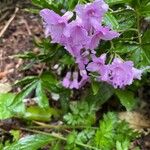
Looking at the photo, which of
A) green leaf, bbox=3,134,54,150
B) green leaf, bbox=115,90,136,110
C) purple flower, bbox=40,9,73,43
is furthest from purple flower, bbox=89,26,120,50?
green leaf, bbox=3,134,54,150

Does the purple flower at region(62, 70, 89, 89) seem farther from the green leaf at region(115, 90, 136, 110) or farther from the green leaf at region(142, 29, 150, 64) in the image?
the green leaf at region(142, 29, 150, 64)

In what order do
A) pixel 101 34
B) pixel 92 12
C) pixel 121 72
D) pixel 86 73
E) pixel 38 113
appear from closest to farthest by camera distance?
pixel 92 12 < pixel 101 34 < pixel 121 72 < pixel 86 73 < pixel 38 113

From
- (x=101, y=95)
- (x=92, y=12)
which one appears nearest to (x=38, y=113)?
(x=101, y=95)

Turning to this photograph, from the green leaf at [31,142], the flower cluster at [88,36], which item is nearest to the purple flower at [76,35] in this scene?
the flower cluster at [88,36]

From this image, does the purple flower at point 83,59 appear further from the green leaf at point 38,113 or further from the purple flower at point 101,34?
the green leaf at point 38,113

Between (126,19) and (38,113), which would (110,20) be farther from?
(38,113)

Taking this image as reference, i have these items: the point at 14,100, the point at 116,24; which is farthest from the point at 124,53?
the point at 14,100

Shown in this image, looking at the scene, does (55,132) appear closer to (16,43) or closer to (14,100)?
(14,100)
